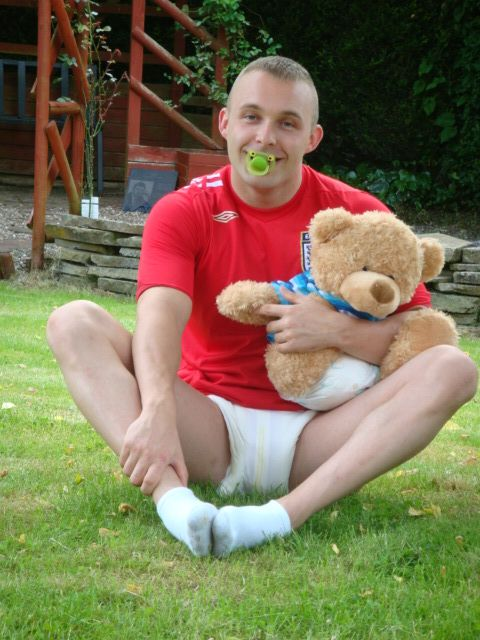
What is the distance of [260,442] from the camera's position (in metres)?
2.64

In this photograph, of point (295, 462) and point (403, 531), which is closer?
point (403, 531)

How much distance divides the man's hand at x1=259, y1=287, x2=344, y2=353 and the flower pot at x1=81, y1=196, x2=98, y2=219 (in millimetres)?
4850

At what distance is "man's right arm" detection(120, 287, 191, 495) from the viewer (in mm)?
2318

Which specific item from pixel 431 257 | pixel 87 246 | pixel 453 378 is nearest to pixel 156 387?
pixel 453 378

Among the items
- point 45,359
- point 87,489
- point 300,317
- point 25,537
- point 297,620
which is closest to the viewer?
point 297,620

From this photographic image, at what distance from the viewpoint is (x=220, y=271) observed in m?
2.71

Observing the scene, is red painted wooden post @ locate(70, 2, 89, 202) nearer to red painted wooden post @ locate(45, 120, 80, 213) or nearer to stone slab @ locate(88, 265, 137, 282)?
red painted wooden post @ locate(45, 120, 80, 213)

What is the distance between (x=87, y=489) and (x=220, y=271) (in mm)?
731

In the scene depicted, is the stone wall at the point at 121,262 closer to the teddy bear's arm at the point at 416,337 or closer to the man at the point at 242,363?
the man at the point at 242,363

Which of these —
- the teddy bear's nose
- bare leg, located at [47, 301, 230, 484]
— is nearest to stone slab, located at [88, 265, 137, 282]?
bare leg, located at [47, 301, 230, 484]

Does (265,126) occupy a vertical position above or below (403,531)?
above

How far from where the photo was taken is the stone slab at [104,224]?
21.8ft

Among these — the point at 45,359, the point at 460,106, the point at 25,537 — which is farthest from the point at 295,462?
the point at 460,106

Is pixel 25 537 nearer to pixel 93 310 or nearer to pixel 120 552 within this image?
pixel 120 552
